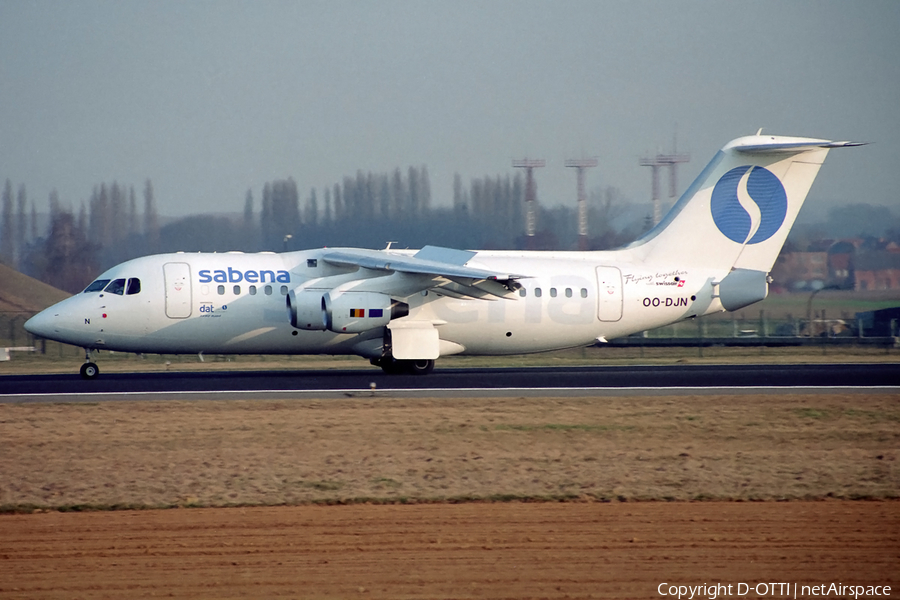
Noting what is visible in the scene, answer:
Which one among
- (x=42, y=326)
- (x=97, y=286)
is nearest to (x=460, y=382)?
(x=97, y=286)

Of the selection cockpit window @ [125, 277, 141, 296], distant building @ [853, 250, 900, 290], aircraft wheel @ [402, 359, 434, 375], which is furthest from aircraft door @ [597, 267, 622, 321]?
distant building @ [853, 250, 900, 290]

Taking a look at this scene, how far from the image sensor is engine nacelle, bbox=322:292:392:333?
21234 millimetres

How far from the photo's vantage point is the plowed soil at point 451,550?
7617 millimetres

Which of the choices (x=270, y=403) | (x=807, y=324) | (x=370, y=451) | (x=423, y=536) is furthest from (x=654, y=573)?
(x=807, y=324)

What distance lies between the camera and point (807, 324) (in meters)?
38.6

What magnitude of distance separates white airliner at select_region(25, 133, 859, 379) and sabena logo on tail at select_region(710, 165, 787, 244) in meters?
0.03

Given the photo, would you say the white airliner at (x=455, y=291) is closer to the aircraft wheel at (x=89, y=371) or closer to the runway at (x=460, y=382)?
the aircraft wheel at (x=89, y=371)

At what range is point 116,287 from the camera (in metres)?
22.2

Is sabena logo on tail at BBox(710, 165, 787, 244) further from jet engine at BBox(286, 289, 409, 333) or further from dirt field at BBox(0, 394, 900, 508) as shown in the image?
jet engine at BBox(286, 289, 409, 333)

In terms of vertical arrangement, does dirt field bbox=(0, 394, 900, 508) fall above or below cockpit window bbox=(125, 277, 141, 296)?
below

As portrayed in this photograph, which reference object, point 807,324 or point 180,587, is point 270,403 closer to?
point 180,587
